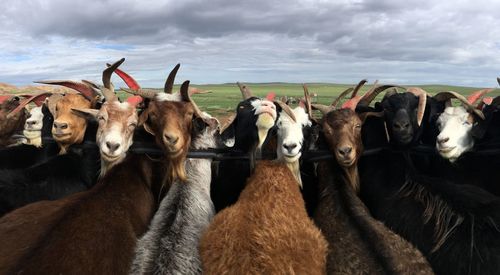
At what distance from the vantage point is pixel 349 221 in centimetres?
541

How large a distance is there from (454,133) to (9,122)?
881cm

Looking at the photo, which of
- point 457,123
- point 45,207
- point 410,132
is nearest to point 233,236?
point 45,207

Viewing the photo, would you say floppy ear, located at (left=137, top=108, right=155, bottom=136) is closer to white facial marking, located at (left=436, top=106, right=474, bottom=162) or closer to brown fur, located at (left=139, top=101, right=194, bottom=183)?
brown fur, located at (left=139, top=101, right=194, bottom=183)

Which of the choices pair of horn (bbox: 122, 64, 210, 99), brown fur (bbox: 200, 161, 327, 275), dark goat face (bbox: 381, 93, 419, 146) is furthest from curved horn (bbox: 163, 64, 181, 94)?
dark goat face (bbox: 381, 93, 419, 146)

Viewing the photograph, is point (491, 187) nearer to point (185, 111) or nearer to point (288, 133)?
point (288, 133)

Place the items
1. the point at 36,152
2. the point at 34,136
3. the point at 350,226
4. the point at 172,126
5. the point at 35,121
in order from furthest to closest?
the point at 34,136 → the point at 35,121 → the point at 36,152 → the point at 172,126 → the point at 350,226

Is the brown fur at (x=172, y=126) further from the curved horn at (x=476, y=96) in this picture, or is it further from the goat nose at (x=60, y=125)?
the curved horn at (x=476, y=96)

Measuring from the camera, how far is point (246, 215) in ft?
16.5

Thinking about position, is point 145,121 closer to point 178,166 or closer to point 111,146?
point 111,146

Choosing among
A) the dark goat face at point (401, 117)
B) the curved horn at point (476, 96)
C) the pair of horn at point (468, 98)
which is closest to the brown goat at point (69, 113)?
the dark goat face at point (401, 117)

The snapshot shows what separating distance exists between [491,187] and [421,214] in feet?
6.93

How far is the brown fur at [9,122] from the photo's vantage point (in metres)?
9.38

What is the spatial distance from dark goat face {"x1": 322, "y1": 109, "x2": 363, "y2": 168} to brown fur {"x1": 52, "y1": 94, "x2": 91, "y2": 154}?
3930 mm

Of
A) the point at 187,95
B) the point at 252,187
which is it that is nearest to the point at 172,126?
the point at 187,95
